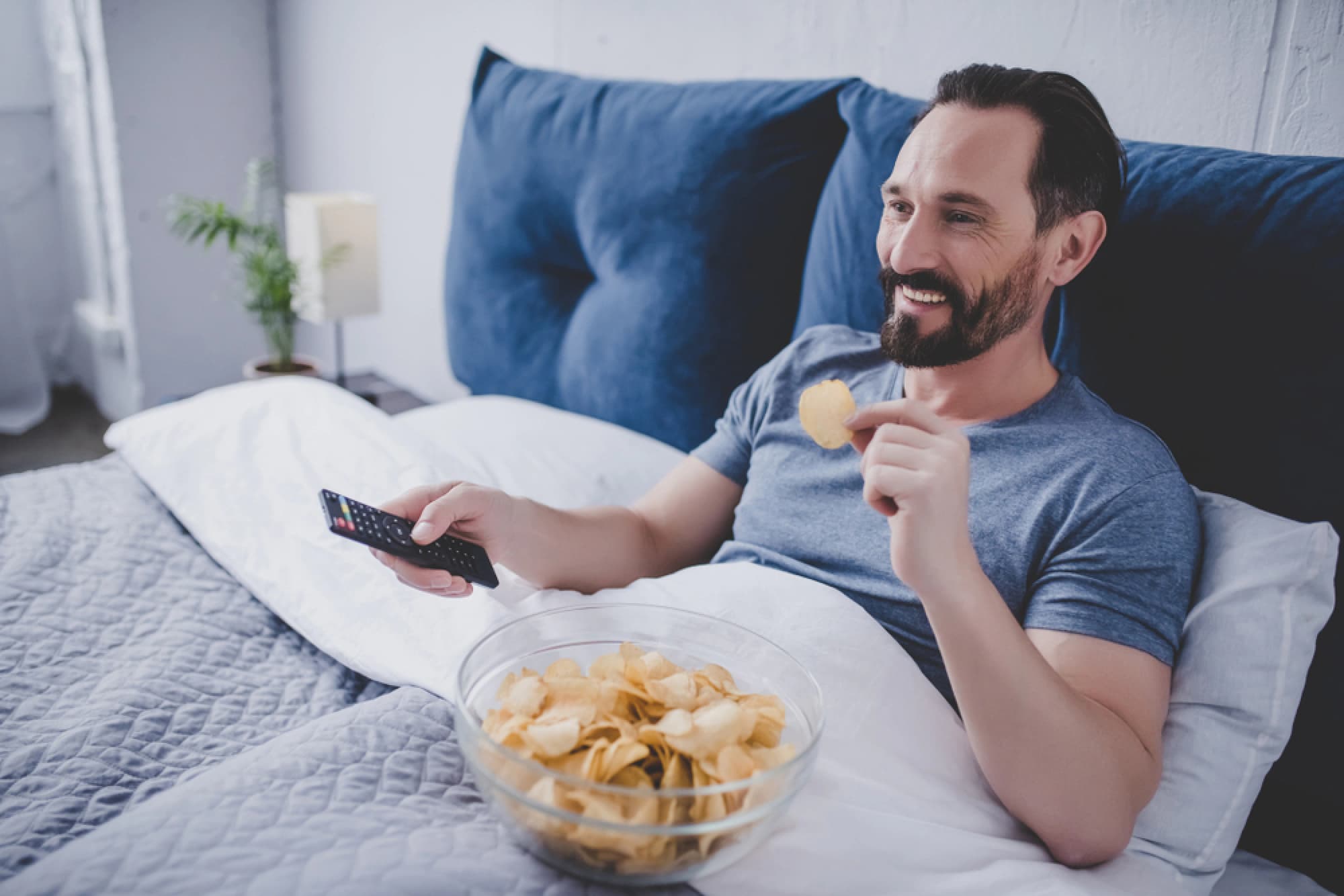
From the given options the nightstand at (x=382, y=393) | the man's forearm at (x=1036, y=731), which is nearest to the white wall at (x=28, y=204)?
the nightstand at (x=382, y=393)

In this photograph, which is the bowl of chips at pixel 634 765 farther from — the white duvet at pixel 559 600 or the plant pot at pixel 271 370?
the plant pot at pixel 271 370

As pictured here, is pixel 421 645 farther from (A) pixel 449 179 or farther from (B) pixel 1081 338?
(A) pixel 449 179

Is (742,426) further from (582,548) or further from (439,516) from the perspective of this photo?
(439,516)

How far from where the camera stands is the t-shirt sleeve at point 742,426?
4.07ft

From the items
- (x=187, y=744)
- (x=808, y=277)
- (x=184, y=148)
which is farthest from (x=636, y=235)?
(x=184, y=148)

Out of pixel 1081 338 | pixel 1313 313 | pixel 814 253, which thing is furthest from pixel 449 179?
pixel 1313 313

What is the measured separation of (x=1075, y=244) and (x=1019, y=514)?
274 millimetres

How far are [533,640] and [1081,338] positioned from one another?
626 mm

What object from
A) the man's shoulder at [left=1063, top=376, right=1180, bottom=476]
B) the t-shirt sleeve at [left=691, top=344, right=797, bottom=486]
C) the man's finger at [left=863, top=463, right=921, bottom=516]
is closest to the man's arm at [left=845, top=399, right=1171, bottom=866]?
the man's finger at [left=863, top=463, right=921, bottom=516]

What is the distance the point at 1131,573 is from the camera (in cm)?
87

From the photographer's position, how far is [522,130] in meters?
1.66

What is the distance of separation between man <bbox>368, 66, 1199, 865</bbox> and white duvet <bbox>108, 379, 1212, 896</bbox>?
1.6 inches

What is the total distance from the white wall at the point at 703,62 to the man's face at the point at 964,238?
32 cm

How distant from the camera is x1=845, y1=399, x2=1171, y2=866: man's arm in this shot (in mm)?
757
